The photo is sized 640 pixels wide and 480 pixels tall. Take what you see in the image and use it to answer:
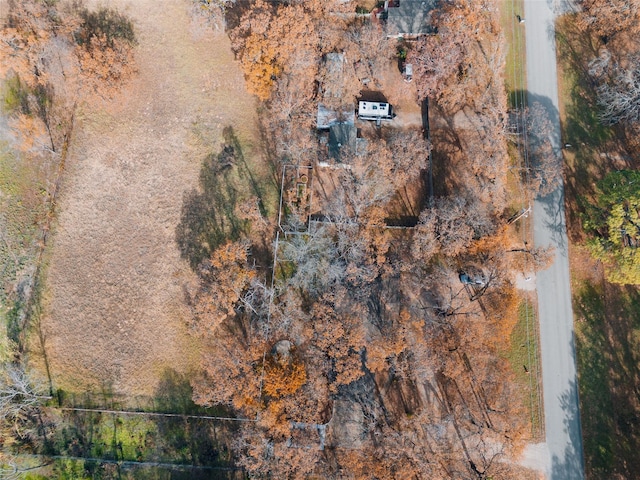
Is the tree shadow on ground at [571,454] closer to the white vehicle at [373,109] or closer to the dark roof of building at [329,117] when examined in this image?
the white vehicle at [373,109]

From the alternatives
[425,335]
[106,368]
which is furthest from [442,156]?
[106,368]

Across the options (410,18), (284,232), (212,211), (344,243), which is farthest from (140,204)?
(410,18)

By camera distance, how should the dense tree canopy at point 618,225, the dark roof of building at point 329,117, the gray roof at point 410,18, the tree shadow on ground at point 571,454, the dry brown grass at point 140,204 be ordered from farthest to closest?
the gray roof at point 410,18 → the dark roof of building at point 329,117 → the dry brown grass at point 140,204 → the tree shadow on ground at point 571,454 → the dense tree canopy at point 618,225

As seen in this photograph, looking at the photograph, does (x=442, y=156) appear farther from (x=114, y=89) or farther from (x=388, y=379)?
(x=114, y=89)

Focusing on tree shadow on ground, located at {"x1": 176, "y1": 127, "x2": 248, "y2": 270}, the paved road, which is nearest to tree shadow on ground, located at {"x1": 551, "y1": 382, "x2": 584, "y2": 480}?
the paved road

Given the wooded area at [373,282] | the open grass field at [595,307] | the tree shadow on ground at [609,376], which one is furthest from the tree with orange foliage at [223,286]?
the tree shadow on ground at [609,376]

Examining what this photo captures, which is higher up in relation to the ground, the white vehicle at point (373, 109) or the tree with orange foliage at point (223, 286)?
the white vehicle at point (373, 109)

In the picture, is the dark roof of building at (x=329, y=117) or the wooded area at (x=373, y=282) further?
the dark roof of building at (x=329, y=117)
